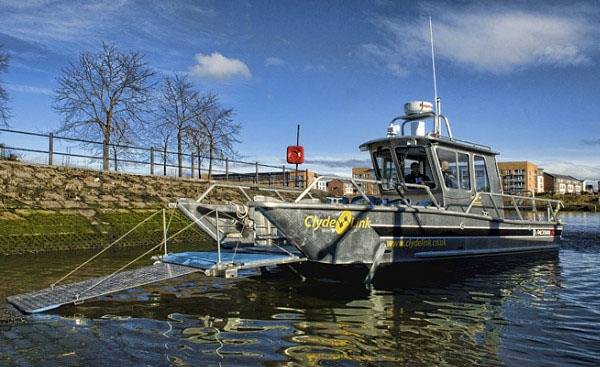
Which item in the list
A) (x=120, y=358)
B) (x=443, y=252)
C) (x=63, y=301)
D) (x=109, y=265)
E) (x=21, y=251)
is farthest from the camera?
(x=21, y=251)

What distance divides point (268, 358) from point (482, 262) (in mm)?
8916

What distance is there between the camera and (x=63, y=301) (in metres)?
7.04

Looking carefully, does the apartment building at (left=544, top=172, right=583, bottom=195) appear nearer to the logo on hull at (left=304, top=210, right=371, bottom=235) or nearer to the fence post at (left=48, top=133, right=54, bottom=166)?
the fence post at (left=48, top=133, right=54, bottom=166)

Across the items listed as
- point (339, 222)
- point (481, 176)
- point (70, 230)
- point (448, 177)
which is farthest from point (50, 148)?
point (481, 176)

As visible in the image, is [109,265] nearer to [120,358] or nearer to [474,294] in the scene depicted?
[120,358]

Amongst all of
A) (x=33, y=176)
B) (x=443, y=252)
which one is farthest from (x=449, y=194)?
(x=33, y=176)

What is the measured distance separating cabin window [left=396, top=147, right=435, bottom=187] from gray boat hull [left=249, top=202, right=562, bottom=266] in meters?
1.39

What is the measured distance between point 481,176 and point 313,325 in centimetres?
859

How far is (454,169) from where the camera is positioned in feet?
40.3

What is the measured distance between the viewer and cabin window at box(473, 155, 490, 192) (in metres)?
13.0

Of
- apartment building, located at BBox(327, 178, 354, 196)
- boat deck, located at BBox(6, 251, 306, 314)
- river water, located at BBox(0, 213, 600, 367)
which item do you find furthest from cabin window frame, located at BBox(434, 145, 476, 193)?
boat deck, located at BBox(6, 251, 306, 314)

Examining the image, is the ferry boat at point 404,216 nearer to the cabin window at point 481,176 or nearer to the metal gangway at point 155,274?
the cabin window at point 481,176

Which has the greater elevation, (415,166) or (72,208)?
(415,166)

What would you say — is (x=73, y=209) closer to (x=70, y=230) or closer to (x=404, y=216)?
(x=70, y=230)
